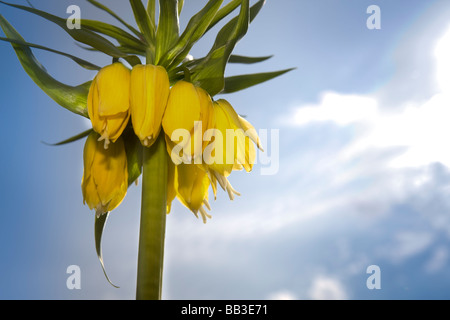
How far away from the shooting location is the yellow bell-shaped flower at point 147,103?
1.00 meters

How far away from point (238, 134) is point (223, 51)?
197 millimetres

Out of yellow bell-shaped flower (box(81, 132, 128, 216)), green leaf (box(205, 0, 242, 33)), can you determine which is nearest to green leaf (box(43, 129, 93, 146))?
yellow bell-shaped flower (box(81, 132, 128, 216))

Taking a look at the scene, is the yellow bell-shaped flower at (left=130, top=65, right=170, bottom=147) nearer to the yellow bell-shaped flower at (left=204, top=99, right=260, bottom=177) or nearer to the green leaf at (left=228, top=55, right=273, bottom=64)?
the yellow bell-shaped flower at (left=204, top=99, right=260, bottom=177)

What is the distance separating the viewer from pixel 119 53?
1.08 meters

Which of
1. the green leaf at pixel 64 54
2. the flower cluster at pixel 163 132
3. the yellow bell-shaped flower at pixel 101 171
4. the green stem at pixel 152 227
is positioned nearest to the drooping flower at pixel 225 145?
the flower cluster at pixel 163 132

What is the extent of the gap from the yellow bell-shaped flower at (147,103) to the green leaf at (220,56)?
114 mm

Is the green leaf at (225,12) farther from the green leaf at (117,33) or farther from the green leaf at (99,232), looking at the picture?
the green leaf at (99,232)

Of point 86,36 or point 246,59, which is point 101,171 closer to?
point 86,36

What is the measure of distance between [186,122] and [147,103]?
0.29 ft

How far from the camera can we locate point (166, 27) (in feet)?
3.75

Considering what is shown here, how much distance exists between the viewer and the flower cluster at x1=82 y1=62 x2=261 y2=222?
3.31ft

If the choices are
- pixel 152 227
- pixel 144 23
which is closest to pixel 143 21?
pixel 144 23
